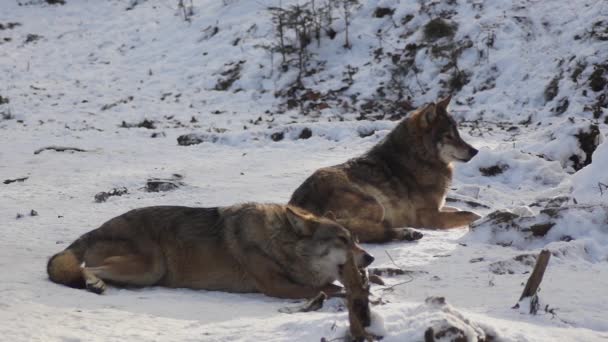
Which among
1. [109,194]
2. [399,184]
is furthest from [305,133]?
[399,184]

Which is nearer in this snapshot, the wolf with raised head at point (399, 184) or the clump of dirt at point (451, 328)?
the clump of dirt at point (451, 328)

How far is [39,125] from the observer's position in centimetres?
1686

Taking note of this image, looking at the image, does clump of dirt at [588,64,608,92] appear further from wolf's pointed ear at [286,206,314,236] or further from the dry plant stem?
the dry plant stem

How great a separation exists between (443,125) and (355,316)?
558cm

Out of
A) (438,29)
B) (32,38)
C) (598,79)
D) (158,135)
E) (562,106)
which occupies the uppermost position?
(438,29)

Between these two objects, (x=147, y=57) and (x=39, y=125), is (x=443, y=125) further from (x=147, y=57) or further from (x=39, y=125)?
(x=147, y=57)

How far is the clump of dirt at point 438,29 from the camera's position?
1750cm

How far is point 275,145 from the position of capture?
13820 millimetres

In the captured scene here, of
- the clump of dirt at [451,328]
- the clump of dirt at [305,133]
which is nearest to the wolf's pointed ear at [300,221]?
the clump of dirt at [451,328]

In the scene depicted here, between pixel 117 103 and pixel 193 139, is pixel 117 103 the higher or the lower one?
the higher one

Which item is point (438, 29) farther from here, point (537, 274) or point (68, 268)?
point (537, 274)

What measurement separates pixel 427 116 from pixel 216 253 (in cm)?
372

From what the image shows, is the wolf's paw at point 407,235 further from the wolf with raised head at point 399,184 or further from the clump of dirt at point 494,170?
the clump of dirt at point 494,170

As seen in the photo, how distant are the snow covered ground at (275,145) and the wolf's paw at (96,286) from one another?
0.13 m
